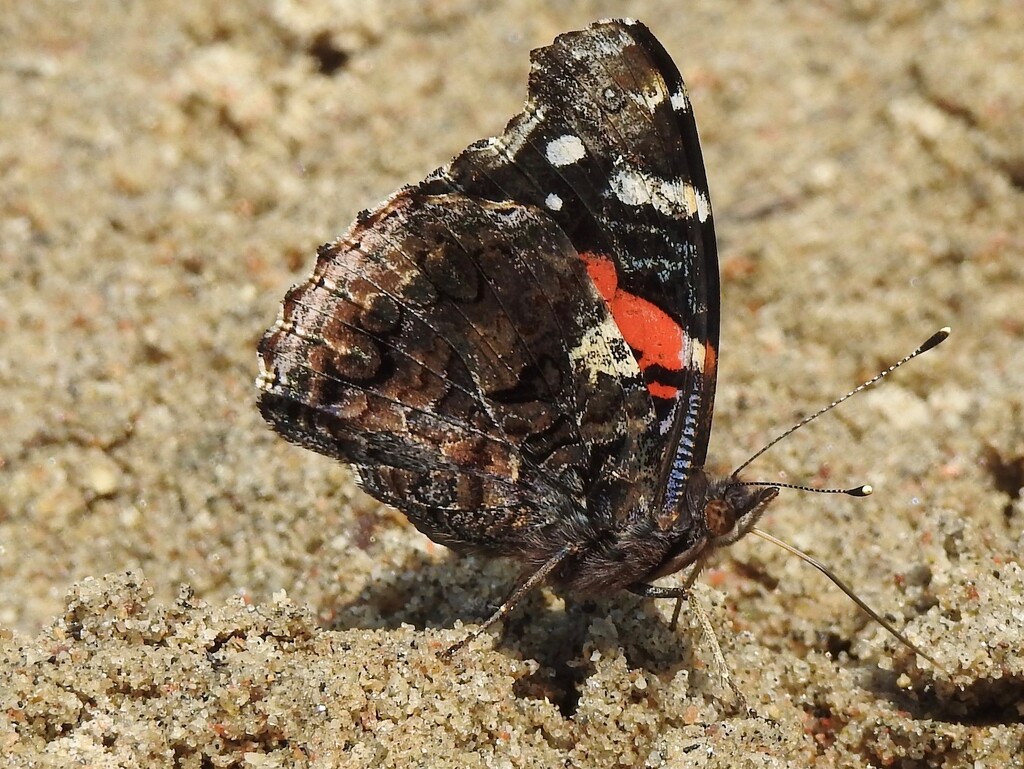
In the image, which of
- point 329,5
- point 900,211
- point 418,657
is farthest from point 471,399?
point 329,5

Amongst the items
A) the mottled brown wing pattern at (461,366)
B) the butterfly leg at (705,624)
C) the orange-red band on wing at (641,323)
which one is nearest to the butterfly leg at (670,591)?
the butterfly leg at (705,624)

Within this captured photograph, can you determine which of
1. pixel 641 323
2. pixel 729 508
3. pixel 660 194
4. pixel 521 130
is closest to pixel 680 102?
pixel 660 194

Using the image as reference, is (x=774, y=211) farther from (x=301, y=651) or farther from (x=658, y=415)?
(x=301, y=651)

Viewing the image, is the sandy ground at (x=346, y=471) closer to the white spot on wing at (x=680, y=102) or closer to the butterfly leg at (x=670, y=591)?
the butterfly leg at (x=670, y=591)

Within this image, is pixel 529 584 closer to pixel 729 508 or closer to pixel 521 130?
pixel 729 508

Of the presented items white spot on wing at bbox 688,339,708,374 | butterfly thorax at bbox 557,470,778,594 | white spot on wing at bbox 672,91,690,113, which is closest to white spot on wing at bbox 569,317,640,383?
white spot on wing at bbox 688,339,708,374

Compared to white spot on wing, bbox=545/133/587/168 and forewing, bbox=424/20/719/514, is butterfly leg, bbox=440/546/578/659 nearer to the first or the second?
forewing, bbox=424/20/719/514

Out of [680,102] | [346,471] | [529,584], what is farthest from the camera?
[346,471]
